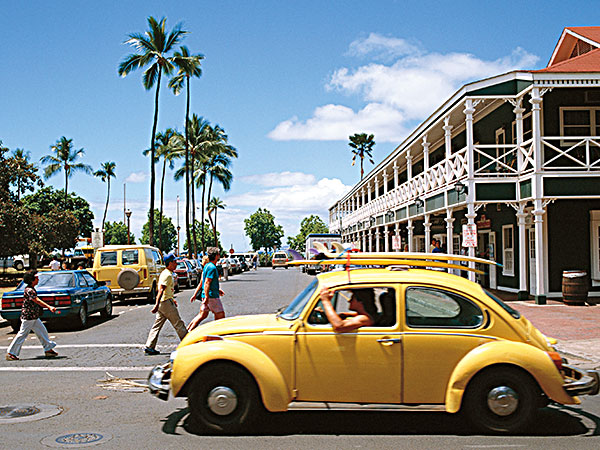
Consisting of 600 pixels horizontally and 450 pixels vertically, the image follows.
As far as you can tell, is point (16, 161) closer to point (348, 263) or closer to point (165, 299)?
point (165, 299)

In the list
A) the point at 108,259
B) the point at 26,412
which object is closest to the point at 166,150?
the point at 108,259

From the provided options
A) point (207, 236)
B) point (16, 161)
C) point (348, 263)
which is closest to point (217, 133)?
point (16, 161)

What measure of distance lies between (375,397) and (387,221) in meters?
28.2

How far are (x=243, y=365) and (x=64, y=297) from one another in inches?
388

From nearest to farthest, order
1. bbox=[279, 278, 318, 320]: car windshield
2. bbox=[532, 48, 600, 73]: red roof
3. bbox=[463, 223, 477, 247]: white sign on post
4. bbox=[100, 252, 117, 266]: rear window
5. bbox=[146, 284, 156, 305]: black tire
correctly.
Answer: bbox=[279, 278, 318, 320]: car windshield, bbox=[463, 223, 477, 247]: white sign on post, bbox=[532, 48, 600, 73]: red roof, bbox=[100, 252, 117, 266]: rear window, bbox=[146, 284, 156, 305]: black tire

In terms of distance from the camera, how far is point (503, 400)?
5.83 metres

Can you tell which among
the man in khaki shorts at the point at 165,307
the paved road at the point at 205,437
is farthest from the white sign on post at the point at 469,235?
the paved road at the point at 205,437

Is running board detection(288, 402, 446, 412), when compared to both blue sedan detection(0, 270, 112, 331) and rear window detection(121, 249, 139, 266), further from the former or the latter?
rear window detection(121, 249, 139, 266)

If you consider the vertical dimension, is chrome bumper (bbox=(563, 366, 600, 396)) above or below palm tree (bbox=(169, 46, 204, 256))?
below

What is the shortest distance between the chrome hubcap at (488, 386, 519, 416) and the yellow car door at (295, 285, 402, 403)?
87cm

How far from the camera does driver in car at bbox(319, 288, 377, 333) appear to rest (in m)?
5.93

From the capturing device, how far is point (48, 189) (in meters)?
84.8

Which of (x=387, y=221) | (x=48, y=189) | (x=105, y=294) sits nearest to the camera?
(x=105, y=294)

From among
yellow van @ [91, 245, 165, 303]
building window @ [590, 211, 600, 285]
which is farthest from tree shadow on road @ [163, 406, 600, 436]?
yellow van @ [91, 245, 165, 303]
